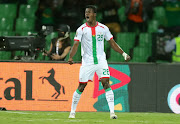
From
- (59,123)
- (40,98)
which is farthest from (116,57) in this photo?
(59,123)

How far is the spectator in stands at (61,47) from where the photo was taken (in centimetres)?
1139

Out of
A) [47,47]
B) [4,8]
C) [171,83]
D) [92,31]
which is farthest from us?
[4,8]

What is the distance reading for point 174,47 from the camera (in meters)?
12.8

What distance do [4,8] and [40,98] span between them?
19.8ft

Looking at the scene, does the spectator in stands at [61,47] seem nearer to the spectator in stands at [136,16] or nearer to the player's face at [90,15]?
the player's face at [90,15]

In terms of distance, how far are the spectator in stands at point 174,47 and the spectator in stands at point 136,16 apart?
2.12 m

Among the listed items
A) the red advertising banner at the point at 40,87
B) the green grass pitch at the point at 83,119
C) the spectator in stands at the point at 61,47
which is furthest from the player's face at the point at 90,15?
the spectator in stands at the point at 61,47

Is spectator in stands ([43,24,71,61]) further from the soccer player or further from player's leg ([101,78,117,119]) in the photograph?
player's leg ([101,78,117,119])

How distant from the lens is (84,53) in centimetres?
836

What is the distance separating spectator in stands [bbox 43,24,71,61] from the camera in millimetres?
11391

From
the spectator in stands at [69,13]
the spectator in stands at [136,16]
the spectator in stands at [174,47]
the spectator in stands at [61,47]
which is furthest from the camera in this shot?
the spectator in stands at [69,13]

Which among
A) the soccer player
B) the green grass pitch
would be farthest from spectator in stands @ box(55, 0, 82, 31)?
the soccer player

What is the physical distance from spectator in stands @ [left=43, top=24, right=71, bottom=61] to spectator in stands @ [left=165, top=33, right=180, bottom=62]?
2.89 m

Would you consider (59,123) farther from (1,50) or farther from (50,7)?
(50,7)
